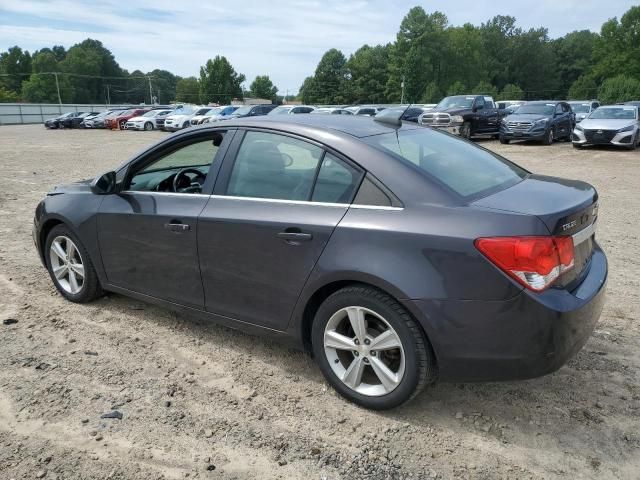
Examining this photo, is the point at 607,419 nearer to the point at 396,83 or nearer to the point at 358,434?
the point at 358,434

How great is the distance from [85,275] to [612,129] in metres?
18.7

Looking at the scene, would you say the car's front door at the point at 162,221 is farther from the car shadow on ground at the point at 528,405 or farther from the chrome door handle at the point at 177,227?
the car shadow on ground at the point at 528,405

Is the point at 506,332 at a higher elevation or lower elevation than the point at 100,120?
higher

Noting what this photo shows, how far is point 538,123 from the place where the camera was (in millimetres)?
19812

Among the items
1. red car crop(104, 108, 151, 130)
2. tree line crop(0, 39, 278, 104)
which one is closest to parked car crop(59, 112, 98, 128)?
red car crop(104, 108, 151, 130)

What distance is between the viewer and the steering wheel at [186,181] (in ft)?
12.5

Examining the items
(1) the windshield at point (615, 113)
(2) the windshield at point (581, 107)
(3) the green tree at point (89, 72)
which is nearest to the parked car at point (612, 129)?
(1) the windshield at point (615, 113)

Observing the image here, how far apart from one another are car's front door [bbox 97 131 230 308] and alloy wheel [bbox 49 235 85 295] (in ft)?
1.50

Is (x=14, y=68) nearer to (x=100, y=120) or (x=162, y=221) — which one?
(x=100, y=120)

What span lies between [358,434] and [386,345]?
490 millimetres

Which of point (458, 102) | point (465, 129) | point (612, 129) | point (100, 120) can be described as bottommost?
point (100, 120)

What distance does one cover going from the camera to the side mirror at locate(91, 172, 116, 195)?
397 cm

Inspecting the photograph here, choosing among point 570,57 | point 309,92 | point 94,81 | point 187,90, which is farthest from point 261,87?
point 570,57

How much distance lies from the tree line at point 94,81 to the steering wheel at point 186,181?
9938cm
